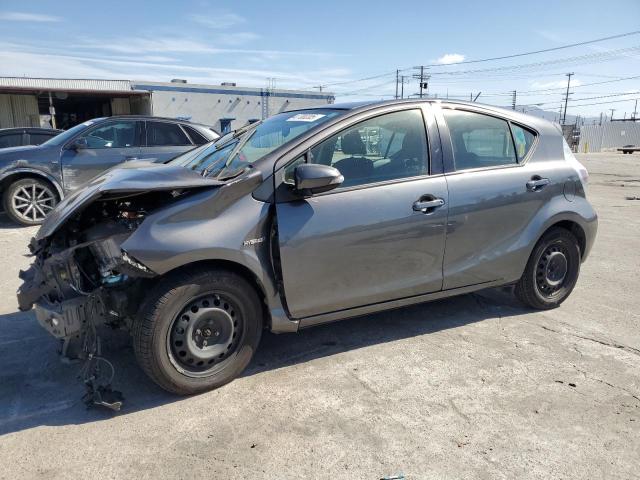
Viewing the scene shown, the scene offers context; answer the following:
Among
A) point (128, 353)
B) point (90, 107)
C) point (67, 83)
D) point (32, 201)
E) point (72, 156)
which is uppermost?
point (67, 83)

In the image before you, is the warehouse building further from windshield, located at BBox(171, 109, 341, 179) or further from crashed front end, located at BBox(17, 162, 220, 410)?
crashed front end, located at BBox(17, 162, 220, 410)

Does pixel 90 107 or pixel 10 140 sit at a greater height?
pixel 90 107

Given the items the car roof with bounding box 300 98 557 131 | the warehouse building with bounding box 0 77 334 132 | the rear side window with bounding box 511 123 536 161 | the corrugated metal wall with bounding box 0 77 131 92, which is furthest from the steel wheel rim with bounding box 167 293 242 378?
the corrugated metal wall with bounding box 0 77 131 92

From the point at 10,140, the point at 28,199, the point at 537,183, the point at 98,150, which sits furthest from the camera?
the point at 10,140

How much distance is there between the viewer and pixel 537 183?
13.3ft

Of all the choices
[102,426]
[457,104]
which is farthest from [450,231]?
[102,426]

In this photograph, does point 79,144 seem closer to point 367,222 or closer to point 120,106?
point 367,222

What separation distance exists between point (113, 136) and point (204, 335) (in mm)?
6444

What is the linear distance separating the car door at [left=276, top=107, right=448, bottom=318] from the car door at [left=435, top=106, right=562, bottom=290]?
146mm

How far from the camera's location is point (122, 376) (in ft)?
10.8

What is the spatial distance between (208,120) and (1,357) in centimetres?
2894

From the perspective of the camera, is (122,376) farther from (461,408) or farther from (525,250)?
(525,250)

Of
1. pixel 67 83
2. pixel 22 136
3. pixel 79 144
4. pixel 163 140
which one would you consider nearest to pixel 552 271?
pixel 163 140

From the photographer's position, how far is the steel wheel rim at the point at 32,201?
25.9 feet
